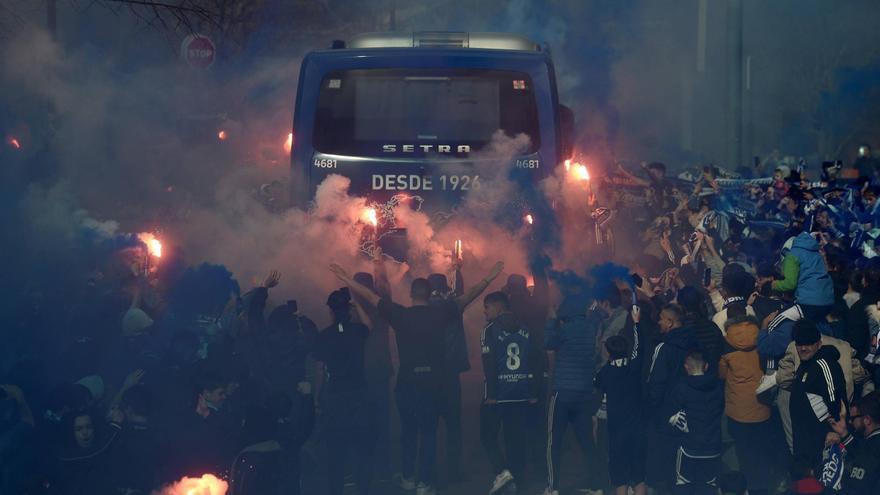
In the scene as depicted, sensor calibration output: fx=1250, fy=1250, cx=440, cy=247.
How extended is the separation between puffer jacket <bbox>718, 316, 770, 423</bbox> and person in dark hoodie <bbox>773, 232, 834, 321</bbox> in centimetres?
123

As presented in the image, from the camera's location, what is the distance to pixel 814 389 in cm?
809

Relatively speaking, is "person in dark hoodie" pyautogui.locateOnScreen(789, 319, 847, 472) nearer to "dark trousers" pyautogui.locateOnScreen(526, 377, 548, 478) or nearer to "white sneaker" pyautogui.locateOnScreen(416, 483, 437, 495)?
"dark trousers" pyautogui.locateOnScreen(526, 377, 548, 478)

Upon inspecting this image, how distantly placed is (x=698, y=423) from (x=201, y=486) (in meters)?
3.25

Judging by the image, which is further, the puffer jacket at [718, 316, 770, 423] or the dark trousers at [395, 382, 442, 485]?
the dark trousers at [395, 382, 442, 485]

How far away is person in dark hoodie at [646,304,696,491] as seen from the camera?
336 inches

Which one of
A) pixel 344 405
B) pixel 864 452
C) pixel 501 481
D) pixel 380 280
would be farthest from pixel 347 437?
pixel 864 452

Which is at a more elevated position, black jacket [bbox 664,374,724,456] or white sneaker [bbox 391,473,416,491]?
black jacket [bbox 664,374,724,456]

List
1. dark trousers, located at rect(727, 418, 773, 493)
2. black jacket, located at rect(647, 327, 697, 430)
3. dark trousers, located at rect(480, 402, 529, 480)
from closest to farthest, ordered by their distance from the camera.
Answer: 1. black jacket, located at rect(647, 327, 697, 430)
2. dark trousers, located at rect(727, 418, 773, 493)
3. dark trousers, located at rect(480, 402, 529, 480)

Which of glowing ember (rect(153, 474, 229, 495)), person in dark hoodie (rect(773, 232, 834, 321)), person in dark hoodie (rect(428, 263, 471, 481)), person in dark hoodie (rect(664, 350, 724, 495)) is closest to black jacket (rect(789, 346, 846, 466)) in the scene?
person in dark hoodie (rect(664, 350, 724, 495))

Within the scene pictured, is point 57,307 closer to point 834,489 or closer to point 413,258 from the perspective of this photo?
point 413,258

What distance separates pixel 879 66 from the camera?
3684 centimetres

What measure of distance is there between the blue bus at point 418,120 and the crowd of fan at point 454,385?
Result: 1350 millimetres

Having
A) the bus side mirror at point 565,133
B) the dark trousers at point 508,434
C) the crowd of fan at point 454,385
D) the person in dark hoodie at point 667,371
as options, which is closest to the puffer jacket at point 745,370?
the crowd of fan at point 454,385

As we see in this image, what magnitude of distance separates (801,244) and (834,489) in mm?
3400
